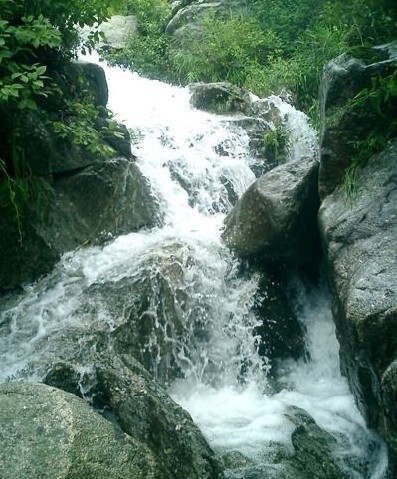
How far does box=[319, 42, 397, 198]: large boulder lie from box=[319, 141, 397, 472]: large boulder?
239 mm

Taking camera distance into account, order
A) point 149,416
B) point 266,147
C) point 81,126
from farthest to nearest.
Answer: point 266,147 → point 81,126 → point 149,416

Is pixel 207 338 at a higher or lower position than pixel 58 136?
lower

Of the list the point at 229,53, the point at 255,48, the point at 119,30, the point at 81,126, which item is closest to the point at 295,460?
the point at 81,126

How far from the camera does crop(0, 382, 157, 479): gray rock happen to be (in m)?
2.61

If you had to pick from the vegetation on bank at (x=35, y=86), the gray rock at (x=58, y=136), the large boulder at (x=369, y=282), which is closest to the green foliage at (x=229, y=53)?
the gray rock at (x=58, y=136)

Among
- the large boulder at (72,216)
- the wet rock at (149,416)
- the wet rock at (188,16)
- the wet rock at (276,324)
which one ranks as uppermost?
the wet rock at (188,16)

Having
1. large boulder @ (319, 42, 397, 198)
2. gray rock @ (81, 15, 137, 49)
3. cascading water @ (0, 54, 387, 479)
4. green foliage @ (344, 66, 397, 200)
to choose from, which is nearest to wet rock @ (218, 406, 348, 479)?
cascading water @ (0, 54, 387, 479)

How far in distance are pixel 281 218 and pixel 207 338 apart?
5.05 feet

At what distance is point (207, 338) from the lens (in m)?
5.71

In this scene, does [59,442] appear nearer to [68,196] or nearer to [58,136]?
[68,196]

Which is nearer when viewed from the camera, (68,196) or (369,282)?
(369,282)

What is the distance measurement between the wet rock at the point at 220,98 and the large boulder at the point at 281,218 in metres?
4.07

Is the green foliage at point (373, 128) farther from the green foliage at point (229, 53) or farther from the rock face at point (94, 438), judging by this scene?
the green foliage at point (229, 53)

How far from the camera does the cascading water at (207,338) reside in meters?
4.44
